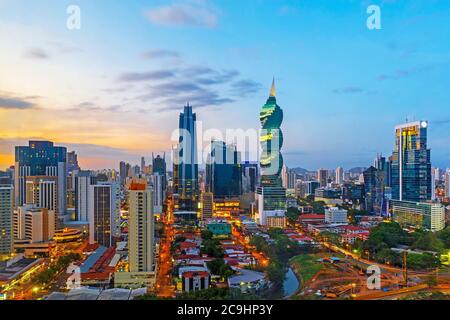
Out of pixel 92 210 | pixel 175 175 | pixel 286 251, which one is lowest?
pixel 286 251

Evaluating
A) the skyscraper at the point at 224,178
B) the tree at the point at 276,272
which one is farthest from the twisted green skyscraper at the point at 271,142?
the tree at the point at 276,272

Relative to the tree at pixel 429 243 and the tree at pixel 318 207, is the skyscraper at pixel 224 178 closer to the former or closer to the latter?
the tree at pixel 318 207

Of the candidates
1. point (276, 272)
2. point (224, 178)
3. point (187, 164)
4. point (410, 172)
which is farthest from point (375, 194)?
point (276, 272)

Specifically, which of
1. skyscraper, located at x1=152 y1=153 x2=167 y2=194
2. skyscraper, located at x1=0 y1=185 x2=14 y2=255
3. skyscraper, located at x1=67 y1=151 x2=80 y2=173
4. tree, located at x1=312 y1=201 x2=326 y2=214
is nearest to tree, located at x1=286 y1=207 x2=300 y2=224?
tree, located at x1=312 y1=201 x2=326 y2=214

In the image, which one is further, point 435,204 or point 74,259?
point 435,204

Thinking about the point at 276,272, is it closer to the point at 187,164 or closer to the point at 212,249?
the point at 212,249
